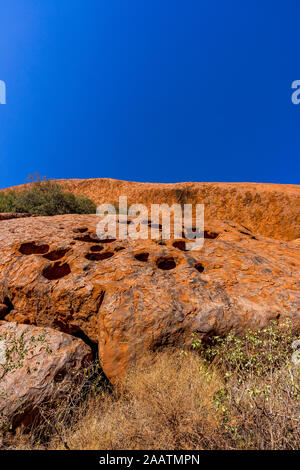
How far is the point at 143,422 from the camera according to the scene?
7.41 ft

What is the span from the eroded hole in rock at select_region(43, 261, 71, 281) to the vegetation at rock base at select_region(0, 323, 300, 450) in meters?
2.27

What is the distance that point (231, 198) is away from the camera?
15461 millimetres

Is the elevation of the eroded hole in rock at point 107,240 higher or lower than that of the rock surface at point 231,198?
lower

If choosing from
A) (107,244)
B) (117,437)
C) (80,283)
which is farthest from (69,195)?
(117,437)

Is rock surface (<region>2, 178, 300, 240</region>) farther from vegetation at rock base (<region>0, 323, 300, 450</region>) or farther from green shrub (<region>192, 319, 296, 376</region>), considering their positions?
vegetation at rock base (<region>0, 323, 300, 450</region>)

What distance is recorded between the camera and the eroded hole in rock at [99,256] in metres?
4.91

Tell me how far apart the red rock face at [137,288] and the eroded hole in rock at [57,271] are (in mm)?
21

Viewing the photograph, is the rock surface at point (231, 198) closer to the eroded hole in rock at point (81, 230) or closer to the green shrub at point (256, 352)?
the eroded hole in rock at point (81, 230)

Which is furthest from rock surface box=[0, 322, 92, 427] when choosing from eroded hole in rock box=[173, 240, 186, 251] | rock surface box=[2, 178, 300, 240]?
rock surface box=[2, 178, 300, 240]

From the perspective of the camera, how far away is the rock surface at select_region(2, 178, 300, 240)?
512 inches

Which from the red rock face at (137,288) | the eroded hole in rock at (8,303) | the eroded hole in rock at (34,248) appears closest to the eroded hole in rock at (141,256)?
the red rock face at (137,288)

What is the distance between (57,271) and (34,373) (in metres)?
2.16
